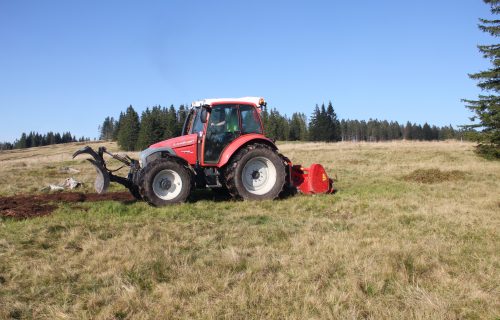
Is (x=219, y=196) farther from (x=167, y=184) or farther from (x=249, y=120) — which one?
(x=249, y=120)

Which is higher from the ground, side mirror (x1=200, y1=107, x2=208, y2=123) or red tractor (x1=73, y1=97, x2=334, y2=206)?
side mirror (x1=200, y1=107, x2=208, y2=123)

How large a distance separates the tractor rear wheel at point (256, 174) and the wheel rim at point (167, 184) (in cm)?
117

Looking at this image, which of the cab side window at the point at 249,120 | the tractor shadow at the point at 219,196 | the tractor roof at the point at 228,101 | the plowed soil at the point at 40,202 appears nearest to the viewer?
the plowed soil at the point at 40,202

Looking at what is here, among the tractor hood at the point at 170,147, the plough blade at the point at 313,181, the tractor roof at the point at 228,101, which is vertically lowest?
the plough blade at the point at 313,181

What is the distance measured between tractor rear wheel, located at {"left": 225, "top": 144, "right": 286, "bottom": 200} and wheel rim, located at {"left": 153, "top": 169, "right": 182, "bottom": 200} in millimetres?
1169

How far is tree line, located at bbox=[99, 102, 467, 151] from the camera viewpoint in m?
64.8

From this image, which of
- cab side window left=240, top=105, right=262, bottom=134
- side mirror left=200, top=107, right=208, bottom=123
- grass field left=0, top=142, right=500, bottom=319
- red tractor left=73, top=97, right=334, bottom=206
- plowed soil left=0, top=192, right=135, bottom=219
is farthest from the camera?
cab side window left=240, top=105, right=262, bottom=134

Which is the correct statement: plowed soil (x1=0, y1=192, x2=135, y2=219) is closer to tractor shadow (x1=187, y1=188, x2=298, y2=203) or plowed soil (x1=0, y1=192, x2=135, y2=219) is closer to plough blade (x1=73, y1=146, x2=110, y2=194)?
plough blade (x1=73, y1=146, x2=110, y2=194)

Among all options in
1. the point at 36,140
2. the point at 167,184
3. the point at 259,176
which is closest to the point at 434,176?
the point at 259,176

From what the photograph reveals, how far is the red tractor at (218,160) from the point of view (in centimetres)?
927

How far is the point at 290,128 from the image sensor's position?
9831 centimetres

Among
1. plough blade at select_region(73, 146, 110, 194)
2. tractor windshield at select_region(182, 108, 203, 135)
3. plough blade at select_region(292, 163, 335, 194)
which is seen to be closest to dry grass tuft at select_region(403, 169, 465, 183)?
plough blade at select_region(292, 163, 335, 194)

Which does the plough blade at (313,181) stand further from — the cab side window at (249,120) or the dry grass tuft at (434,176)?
the dry grass tuft at (434,176)

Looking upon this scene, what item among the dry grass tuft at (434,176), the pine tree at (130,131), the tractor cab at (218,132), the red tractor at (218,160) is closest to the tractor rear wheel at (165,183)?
the red tractor at (218,160)
